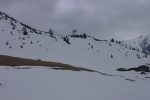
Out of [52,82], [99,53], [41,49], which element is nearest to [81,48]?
[99,53]

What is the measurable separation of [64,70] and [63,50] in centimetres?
3374

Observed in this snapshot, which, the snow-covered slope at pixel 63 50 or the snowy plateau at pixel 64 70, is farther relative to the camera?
the snow-covered slope at pixel 63 50

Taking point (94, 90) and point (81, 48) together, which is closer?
point (94, 90)

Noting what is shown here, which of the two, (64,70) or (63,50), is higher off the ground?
(63,50)

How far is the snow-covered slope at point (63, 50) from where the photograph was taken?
61019 millimetres

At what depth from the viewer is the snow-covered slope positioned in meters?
61.0

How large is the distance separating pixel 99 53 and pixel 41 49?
73.8 feet

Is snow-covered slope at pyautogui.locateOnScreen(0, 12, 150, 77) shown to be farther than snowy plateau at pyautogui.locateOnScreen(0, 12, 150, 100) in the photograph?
Yes

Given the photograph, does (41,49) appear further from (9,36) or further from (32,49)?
(9,36)

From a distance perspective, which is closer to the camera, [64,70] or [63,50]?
[64,70]

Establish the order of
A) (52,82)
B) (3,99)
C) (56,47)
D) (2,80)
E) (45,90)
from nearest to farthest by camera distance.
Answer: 1. (3,99)
2. (45,90)
3. (2,80)
4. (52,82)
5. (56,47)

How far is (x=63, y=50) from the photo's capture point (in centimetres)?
7331

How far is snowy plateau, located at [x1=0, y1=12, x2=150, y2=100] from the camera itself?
76.6 feet

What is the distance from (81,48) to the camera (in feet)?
273
